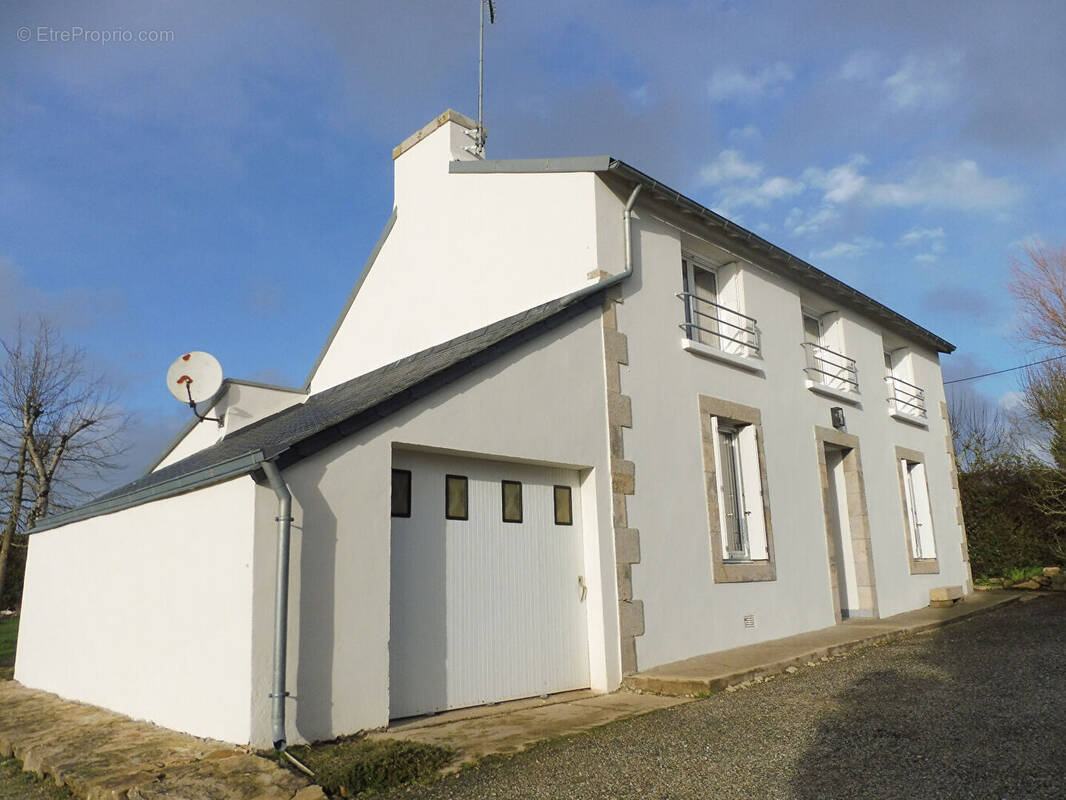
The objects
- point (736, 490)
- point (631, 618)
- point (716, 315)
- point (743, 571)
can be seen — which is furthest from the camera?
point (716, 315)

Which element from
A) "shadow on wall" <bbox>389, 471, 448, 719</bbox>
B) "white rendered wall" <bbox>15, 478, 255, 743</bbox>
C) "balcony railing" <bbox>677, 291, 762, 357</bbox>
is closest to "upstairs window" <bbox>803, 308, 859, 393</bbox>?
"balcony railing" <bbox>677, 291, 762, 357</bbox>

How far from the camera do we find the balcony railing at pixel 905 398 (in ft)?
42.8

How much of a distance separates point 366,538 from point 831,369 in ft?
28.5

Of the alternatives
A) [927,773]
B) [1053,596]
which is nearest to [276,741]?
[927,773]

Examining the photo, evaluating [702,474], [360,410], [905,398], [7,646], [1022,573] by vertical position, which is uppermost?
[905,398]

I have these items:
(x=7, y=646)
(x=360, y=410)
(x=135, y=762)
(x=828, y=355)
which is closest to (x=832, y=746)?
(x=360, y=410)

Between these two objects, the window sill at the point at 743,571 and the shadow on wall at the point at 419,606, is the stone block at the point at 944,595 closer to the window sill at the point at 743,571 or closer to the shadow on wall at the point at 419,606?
the window sill at the point at 743,571

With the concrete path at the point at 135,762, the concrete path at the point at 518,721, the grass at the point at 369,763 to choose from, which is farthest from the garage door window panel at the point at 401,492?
the concrete path at the point at 135,762

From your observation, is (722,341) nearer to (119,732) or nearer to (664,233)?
(664,233)

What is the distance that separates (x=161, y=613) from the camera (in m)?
5.74

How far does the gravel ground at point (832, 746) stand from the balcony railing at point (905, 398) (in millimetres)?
6794

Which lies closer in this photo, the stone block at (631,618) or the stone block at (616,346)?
the stone block at (631,618)

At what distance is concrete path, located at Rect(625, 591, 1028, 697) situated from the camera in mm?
6488

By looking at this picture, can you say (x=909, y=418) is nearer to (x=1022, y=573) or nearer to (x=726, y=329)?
(x=1022, y=573)
